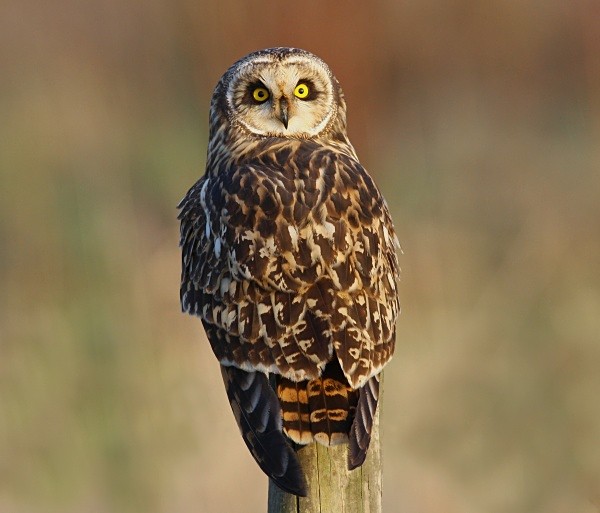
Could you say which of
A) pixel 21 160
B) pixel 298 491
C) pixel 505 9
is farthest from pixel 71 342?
pixel 505 9

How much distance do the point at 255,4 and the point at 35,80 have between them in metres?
1.74

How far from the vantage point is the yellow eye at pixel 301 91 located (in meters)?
4.41

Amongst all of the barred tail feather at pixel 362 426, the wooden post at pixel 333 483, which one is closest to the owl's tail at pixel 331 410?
the barred tail feather at pixel 362 426

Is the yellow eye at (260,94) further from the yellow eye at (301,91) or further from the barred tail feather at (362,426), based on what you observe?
the barred tail feather at (362,426)

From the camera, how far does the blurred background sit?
6.27 meters

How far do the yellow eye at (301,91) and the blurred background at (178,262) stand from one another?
2201mm

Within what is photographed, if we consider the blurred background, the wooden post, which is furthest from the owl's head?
the blurred background

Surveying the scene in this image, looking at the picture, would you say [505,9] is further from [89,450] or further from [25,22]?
[89,450]

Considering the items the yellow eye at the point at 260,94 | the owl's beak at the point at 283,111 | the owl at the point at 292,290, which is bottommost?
the owl at the point at 292,290

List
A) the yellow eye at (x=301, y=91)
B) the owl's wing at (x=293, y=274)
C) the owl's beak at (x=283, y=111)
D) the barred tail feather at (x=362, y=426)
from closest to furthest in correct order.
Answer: the barred tail feather at (x=362, y=426) < the owl's wing at (x=293, y=274) < the owl's beak at (x=283, y=111) < the yellow eye at (x=301, y=91)

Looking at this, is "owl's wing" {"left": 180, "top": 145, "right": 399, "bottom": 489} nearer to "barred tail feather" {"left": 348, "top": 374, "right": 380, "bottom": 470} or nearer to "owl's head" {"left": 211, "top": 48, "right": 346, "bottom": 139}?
"barred tail feather" {"left": 348, "top": 374, "right": 380, "bottom": 470}

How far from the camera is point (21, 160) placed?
7848 mm

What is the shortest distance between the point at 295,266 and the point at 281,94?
1044 millimetres

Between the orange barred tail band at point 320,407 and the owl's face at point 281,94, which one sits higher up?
the owl's face at point 281,94
